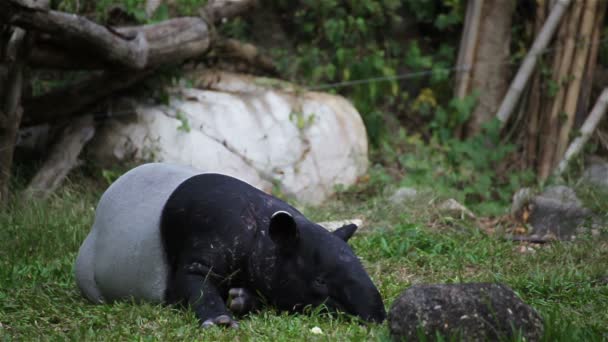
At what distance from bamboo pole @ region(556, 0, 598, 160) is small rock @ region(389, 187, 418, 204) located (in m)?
2.49

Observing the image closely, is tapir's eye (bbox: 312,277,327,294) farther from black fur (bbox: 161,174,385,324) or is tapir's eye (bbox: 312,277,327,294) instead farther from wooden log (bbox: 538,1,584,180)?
wooden log (bbox: 538,1,584,180)

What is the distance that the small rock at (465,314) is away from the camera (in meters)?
3.27

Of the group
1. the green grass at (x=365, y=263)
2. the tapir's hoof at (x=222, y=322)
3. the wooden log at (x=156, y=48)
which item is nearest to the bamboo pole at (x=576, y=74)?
the green grass at (x=365, y=263)

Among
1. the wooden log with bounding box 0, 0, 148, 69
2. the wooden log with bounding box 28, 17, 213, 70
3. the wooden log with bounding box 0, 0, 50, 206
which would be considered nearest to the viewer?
the wooden log with bounding box 0, 0, 148, 69

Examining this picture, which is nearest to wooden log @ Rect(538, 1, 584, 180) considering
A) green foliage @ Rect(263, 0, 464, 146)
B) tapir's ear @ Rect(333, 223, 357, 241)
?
green foliage @ Rect(263, 0, 464, 146)

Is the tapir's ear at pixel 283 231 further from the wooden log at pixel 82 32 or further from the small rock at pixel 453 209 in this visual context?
the small rock at pixel 453 209

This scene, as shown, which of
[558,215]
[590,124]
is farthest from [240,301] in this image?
[590,124]

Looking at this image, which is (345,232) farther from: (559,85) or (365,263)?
(559,85)

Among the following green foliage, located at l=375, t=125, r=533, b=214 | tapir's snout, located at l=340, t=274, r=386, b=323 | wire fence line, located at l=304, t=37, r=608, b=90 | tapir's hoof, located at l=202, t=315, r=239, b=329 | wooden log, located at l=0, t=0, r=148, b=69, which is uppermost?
wooden log, located at l=0, t=0, r=148, b=69

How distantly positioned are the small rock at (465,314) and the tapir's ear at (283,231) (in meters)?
0.89

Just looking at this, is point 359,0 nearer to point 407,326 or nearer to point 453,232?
point 453,232

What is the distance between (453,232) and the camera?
687 centimetres

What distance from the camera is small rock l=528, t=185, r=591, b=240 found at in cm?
692

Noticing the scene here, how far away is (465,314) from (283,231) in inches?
46.0
